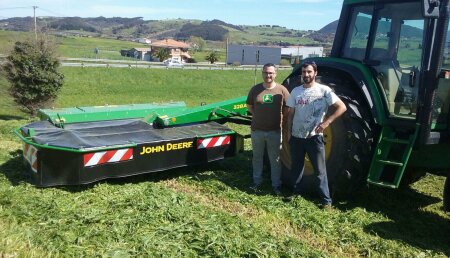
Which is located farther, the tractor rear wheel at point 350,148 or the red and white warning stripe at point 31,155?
the red and white warning stripe at point 31,155

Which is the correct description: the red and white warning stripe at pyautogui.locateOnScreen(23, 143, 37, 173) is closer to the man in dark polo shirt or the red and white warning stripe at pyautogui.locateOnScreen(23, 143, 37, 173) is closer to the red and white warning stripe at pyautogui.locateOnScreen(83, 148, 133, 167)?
the red and white warning stripe at pyautogui.locateOnScreen(83, 148, 133, 167)

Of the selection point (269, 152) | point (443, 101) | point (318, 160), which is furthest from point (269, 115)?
point (443, 101)

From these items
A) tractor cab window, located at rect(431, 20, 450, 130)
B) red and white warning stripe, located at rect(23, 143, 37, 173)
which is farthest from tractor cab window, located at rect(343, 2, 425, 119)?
red and white warning stripe, located at rect(23, 143, 37, 173)

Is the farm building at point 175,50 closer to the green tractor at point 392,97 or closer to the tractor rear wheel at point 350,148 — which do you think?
the green tractor at point 392,97

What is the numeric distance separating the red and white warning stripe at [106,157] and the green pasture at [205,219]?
32 cm

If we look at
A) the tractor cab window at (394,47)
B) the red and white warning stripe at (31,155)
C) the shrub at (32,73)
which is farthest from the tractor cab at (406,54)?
the shrub at (32,73)

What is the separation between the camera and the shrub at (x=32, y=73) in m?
14.5

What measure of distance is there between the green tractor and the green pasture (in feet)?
1.87

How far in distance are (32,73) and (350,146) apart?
12274 millimetres

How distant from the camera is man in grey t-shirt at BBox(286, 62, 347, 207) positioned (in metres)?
5.09

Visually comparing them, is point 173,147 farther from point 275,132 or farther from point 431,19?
point 431,19

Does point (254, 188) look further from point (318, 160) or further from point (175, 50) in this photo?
point (175, 50)

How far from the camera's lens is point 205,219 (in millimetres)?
4508

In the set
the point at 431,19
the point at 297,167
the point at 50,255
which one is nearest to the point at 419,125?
the point at 431,19
